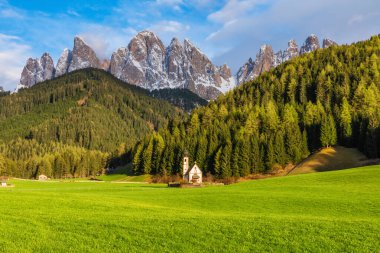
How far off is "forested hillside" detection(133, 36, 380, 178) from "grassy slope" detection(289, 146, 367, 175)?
3842 millimetres

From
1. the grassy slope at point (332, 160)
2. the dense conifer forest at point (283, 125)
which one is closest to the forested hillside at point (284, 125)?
the dense conifer forest at point (283, 125)

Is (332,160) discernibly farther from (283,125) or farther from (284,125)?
(283,125)

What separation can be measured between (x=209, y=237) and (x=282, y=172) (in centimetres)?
9379

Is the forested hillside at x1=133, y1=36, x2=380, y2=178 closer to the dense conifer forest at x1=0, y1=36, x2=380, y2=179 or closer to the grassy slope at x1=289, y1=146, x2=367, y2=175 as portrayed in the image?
the dense conifer forest at x1=0, y1=36, x2=380, y2=179

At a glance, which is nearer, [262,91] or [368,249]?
[368,249]

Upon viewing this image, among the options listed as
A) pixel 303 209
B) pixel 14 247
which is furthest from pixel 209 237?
pixel 303 209

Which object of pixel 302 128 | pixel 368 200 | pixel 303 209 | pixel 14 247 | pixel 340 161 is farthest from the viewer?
pixel 302 128

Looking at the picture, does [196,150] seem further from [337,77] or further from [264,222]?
[264,222]

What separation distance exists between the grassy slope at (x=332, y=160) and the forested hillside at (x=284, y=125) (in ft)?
12.6

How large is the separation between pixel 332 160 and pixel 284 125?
27175mm

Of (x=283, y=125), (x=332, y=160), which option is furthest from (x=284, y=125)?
(x=332, y=160)

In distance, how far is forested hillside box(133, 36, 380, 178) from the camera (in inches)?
4638

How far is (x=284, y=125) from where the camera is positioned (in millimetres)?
130250

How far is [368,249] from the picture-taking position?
1984 centimetres
